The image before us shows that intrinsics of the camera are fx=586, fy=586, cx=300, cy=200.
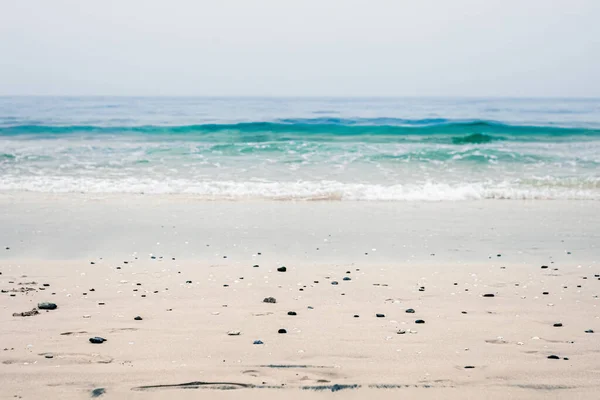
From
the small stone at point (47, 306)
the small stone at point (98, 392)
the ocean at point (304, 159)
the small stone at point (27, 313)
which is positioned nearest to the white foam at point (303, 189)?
the ocean at point (304, 159)

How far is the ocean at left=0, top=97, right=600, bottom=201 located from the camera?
12.8 m

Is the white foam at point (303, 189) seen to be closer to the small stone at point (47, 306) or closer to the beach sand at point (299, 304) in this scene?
the beach sand at point (299, 304)

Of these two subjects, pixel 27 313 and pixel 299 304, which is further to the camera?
pixel 299 304

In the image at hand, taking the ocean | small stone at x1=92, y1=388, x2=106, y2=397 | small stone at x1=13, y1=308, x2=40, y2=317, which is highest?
the ocean

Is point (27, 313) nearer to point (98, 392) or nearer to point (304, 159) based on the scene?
point (98, 392)

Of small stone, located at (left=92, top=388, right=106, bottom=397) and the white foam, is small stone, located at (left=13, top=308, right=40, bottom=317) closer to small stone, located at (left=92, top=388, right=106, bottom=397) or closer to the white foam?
small stone, located at (left=92, top=388, right=106, bottom=397)

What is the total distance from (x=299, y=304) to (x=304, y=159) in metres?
14.1

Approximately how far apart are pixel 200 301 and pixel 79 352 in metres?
1.44

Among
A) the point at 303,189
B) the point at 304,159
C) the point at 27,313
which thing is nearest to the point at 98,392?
the point at 27,313

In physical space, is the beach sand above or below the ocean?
below

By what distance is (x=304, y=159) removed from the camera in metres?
18.9

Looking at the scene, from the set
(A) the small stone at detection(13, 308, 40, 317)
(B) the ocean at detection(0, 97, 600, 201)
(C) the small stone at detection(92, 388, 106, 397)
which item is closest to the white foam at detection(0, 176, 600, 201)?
(B) the ocean at detection(0, 97, 600, 201)

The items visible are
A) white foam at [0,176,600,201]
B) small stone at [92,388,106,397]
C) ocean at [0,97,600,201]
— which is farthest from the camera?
ocean at [0,97,600,201]

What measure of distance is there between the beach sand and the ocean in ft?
10.5
